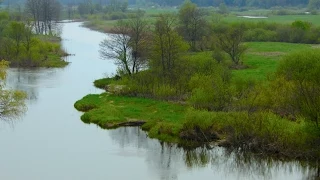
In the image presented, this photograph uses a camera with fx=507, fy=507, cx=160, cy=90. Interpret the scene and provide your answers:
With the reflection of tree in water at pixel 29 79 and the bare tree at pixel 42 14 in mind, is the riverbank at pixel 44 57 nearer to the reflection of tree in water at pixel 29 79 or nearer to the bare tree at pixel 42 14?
the reflection of tree in water at pixel 29 79

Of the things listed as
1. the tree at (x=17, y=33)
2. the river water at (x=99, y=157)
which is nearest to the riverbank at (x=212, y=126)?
the river water at (x=99, y=157)

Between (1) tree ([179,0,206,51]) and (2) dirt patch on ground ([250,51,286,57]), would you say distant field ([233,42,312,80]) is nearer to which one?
(2) dirt patch on ground ([250,51,286,57])

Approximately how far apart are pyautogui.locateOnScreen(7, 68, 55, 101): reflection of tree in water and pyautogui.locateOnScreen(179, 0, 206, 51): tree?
21180 mm

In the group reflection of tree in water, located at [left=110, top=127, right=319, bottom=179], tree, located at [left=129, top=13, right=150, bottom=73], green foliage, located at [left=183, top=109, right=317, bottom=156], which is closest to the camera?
reflection of tree in water, located at [left=110, top=127, right=319, bottom=179]

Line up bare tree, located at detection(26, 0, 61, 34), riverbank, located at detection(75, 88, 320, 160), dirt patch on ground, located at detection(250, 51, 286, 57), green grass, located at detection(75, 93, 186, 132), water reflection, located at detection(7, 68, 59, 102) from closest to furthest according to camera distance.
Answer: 1. riverbank, located at detection(75, 88, 320, 160)
2. green grass, located at detection(75, 93, 186, 132)
3. water reflection, located at detection(7, 68, 59, 102)
4. dirt patch on ground, located at detection(250, 51, 286, 57)
5. bare tree, located at detection(26, 0, 61, 34)

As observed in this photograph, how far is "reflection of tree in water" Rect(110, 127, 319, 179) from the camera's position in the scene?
30.0 meters

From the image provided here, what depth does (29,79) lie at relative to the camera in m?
58.0

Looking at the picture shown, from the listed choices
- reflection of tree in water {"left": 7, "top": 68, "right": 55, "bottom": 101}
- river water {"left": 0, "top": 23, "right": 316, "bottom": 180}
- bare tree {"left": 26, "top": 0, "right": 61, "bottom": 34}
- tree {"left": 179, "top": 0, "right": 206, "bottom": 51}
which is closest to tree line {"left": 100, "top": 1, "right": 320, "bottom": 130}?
river water {"left": 0, "top": 23, "right": 316, "bottom": 180}

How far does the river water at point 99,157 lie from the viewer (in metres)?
29.6

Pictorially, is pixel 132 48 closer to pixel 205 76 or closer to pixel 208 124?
pixel 205 76

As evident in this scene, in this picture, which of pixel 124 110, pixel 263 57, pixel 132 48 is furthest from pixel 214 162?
pixel 263 57

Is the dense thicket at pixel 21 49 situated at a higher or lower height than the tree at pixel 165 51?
lower

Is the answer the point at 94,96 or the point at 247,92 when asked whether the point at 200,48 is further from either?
the point at 247,92

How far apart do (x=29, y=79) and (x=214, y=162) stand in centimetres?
3255
